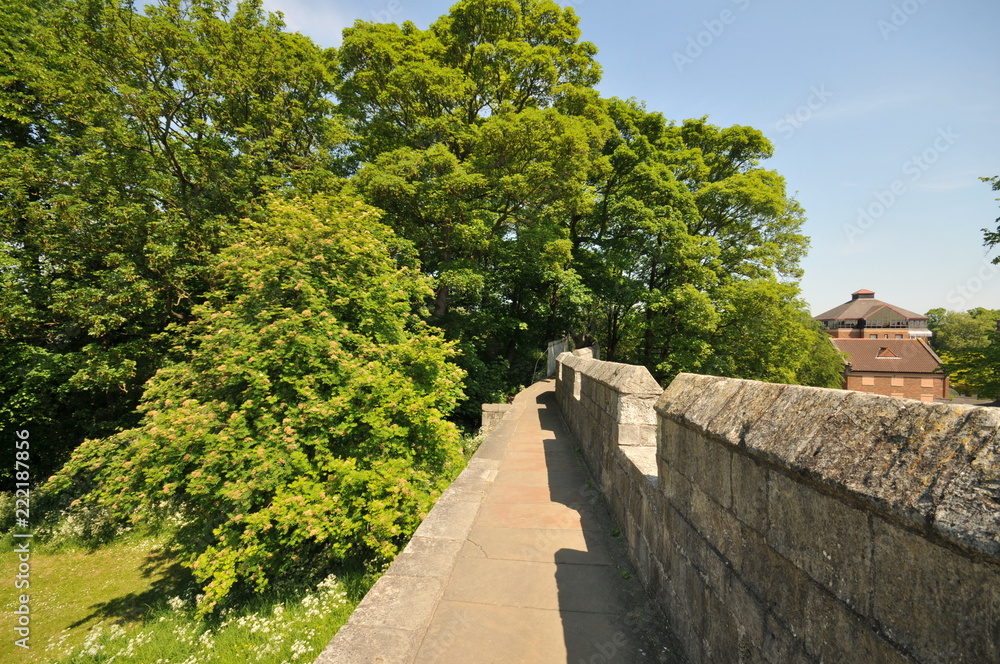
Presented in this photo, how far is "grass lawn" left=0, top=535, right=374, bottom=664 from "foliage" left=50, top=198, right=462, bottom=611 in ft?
1.53

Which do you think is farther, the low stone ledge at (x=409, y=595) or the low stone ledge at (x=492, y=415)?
the low stone ledge at (x=492, y=415)

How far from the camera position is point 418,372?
6.93 metres

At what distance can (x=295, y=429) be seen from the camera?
569 cm

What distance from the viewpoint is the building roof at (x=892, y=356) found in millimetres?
40094

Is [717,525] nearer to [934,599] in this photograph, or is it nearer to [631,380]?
[934,599]

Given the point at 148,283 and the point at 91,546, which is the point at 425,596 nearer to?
the point at 148,283

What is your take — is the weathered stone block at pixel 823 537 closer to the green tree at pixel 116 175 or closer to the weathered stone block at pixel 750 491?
the weathered stone block at pixel 750 491

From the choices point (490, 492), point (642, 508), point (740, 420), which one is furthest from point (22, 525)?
point (740, 420)

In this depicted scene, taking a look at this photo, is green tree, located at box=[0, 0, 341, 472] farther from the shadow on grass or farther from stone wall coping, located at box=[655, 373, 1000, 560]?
stone wall coping, located at box=[655, 373, 1000, 560]

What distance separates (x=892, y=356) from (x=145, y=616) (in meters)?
56.3

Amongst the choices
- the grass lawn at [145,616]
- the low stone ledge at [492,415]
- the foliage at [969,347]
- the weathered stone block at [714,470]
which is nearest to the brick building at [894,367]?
the foliage at [969,347]

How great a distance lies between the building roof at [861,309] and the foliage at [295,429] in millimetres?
81885

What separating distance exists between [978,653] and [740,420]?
Result: 1.02m

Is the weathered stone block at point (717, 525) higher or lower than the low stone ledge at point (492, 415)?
higher
